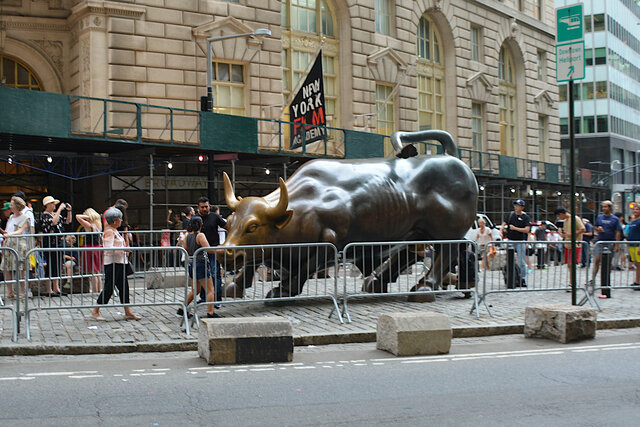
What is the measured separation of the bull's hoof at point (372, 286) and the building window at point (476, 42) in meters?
28.3

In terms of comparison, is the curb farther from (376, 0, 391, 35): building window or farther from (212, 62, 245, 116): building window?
(376, 0, 391, 35): building window

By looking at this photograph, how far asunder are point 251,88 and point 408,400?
2095 centimetres

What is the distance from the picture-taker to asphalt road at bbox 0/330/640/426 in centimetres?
564

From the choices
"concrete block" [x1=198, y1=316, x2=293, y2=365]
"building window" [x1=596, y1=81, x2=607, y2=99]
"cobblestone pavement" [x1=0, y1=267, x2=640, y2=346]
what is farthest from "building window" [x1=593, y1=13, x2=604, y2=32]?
"concrete block" [x1=198, y1=316, x2=293, y2=365]

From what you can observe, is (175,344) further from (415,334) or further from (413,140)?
(413,140)

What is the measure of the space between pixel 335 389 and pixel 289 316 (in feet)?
13.2

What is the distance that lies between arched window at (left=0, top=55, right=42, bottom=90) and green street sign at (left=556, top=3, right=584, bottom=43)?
18.4 m

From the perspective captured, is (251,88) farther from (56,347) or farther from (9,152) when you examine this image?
(56,347)

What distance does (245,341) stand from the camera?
7789 mm

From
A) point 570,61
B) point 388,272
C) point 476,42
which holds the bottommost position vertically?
point 388,272

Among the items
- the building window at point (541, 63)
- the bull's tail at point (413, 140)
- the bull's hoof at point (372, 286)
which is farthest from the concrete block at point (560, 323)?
the building window at point (541, 63)

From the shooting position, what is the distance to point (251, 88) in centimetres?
2597

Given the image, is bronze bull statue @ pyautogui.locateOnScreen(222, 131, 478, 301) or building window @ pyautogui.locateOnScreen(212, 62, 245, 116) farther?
building window @ pyautogui.locateOnScreen(212, 62, 245, 116)

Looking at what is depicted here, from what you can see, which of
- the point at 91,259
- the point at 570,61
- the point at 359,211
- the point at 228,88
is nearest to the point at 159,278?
the point at 91,259
